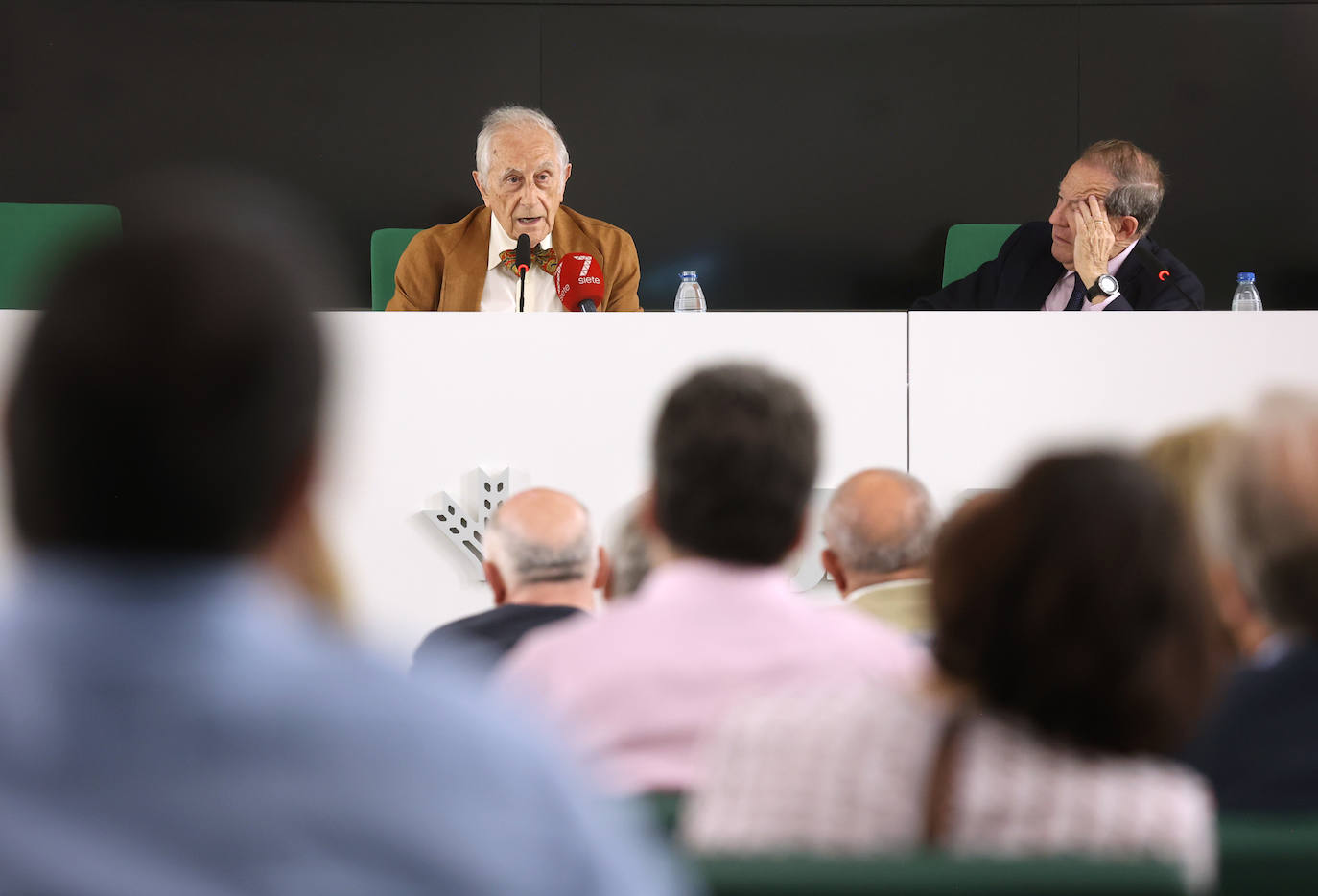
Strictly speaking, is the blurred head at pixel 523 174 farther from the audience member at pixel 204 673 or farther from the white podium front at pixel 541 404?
the audience member at pixel 204 673

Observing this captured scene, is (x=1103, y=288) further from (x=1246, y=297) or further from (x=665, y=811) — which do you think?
(x=665, y=811)

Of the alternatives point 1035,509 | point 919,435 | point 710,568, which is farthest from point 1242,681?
point 919,435

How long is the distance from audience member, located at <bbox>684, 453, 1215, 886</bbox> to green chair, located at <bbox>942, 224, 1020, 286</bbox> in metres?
3.50

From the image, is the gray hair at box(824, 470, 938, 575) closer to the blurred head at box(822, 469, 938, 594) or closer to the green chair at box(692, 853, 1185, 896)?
the blurred head at box(822, 469, 938, 594)


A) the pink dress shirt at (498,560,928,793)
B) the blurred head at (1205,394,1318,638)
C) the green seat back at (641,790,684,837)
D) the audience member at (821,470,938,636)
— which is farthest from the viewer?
the audience member at (821,470,938,636)

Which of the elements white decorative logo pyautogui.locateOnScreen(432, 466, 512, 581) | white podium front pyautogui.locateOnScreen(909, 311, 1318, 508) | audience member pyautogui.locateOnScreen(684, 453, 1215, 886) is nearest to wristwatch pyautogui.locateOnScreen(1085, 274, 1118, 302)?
white podium front pyautogui.locateOnScreen(909, 311, 1318, 508)

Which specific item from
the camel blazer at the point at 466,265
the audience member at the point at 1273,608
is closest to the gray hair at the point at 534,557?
the audience member at the point at 1273,608

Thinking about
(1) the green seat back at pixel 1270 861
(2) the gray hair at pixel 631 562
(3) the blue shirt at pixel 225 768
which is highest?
(3) the blue shirt at pixel 225 768

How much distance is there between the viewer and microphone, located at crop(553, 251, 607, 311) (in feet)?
11.0

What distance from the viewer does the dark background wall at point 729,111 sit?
5184 millimetres

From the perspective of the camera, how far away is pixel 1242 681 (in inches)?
42.5

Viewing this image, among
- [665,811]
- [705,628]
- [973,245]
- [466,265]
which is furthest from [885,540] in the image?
[973,245]

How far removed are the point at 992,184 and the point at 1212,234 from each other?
0.89m

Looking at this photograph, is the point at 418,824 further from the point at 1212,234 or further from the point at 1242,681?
the point at 1212,234
